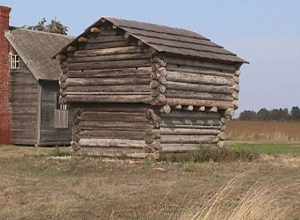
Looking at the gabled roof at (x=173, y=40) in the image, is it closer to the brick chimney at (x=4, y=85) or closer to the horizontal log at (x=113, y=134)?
the horizontal log at (x=113, y=134)

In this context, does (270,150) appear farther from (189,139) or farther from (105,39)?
(105,39)

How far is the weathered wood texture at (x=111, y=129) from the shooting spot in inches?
1010

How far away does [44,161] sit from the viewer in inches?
944

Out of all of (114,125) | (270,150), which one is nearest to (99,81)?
(114,125)

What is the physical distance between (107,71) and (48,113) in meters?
11.5

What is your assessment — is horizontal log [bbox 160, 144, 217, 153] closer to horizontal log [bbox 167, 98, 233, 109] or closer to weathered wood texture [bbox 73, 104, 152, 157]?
weathered wood texture [bbox 73, 104, 152, 157]

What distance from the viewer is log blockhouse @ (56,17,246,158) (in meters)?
25.2

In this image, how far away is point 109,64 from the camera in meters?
26.5

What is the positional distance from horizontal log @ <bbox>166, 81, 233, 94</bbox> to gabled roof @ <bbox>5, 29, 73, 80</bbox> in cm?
1172

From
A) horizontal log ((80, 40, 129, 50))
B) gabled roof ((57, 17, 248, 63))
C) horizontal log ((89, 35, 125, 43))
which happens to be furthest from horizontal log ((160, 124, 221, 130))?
horizontal log ((89, 35, 125, 43))

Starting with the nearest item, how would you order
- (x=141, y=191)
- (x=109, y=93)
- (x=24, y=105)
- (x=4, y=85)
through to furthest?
(x=141, y=191) < (x=109, y=93) < (x=24, y=105) < (x=4, y=85)

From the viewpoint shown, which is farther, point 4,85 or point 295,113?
point 295,113

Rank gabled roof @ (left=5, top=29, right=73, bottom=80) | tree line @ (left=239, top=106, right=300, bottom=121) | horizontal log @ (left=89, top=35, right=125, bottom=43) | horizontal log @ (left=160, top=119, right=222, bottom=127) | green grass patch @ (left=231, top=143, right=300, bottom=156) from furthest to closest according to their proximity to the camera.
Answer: tree line @ (left=239, top=106, right=300, bottom=121) → gabled roof @ (left=5, top=29, right=73, bottom=80) → green grass patch @ (left=231, top=143, right=300, bottom=156) → horizontal log @ (left=89, top=35, right=125, bottom=43) → horizontal log @ (left=160, top=119, right=222, bottom=127)

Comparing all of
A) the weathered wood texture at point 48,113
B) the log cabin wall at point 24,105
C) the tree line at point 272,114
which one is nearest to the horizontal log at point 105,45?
the weathered wood texture at point 48,113
